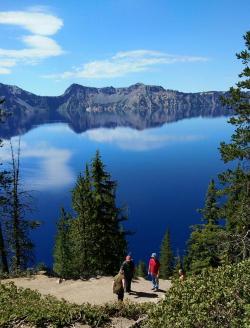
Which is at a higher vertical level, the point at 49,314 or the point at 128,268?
the point at 49,314

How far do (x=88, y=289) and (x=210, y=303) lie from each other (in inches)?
642

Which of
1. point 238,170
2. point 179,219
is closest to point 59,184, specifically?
point 179,219

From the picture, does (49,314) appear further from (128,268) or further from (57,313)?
(128,268)

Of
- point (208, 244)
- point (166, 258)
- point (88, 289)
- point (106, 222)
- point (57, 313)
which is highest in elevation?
point (57, 313)

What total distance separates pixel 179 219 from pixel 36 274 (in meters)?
113

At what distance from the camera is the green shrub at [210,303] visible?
31.7 ft

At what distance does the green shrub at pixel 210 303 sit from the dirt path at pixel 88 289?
11.7 meters

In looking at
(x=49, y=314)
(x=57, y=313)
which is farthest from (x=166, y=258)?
(x=49, y=314)

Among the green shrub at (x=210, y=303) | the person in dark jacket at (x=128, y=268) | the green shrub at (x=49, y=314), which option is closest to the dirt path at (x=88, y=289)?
the person in dark jacket at (x=128, y=268)

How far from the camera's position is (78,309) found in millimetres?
16766

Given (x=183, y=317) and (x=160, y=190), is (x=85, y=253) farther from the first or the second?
(x=160, y=190)

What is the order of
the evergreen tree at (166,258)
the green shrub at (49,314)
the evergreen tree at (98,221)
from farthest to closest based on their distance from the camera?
the evergreen tree at (166,258), the evergreen tree at (98,221), the green shrub at (49,314)

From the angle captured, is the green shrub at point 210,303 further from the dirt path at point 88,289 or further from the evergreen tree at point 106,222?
the evergreen tree at point 106,222

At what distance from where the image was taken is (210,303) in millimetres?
9984
